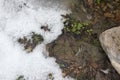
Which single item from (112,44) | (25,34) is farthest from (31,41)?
(112,44)

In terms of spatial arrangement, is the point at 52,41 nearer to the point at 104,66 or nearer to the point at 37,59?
the point at 37,59

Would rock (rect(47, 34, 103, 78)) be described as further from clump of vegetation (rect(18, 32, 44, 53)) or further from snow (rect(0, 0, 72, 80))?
clump of vegetation (rect(18, 32, 44, 53))

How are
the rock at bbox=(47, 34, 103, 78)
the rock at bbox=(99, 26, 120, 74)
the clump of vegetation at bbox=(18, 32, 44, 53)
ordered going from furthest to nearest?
the clump of vegetation at bbox=(18, 32, 44, 53), the rock at bbox=(47, 34, 103, 78), the rock at bbox=(99, 26, 120, 74)

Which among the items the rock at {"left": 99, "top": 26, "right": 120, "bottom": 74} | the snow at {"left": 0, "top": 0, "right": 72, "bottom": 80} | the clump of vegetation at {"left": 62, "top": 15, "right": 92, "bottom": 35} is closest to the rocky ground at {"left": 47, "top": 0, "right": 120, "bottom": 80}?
the clump of vegetation at {"left": 62, "top": 15, "right": 92, "bottom": 35}

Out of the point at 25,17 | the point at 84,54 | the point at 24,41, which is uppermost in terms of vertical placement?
the point at 25,17

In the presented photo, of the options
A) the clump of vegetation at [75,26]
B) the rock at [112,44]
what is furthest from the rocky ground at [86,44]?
the rock at [112,44]

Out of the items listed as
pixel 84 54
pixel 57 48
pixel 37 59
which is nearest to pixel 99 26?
pixel 84 54

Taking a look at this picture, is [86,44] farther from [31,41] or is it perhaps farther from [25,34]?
[25,34]
